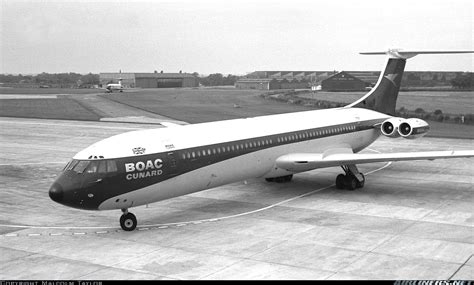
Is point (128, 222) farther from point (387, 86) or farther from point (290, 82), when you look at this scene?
point (290, 82)

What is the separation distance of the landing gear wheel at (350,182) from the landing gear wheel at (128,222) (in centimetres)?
966

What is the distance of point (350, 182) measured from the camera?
74.6 ft

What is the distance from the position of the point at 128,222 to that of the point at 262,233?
13.4ft

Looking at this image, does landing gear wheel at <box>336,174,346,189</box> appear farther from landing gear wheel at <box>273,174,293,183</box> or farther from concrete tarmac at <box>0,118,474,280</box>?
landing gear wheel at <box>273,174,293,183</box>

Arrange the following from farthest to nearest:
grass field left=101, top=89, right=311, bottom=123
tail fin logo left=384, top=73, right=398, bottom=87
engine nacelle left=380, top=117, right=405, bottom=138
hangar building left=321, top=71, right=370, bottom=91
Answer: hangar building left=321, top=71, right=370, bottom=91, grass field left=101, top=89, right=311, bottom=123, tail fin logo left=384, top=73, right=398, bottom=87, engine nacelle left=380, top=117, right=405, bottom=138

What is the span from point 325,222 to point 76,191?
772 centimetres

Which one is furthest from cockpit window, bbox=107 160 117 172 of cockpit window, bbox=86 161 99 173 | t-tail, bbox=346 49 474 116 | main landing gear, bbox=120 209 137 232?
t-tail, bbox=346 49 474 116

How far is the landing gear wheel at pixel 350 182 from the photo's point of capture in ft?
74.5

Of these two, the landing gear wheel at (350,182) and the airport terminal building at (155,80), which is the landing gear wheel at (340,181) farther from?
the airport terminal building at (155,80)

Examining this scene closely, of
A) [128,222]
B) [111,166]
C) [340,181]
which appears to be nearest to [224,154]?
[128,222]

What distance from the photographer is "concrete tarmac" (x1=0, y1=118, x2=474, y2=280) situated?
13.2 meters

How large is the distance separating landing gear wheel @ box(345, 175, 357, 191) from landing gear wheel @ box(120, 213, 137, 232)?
31.7ft

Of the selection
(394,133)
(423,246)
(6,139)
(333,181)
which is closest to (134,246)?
(423,246)

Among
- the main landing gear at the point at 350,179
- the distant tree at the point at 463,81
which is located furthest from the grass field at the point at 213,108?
the main landing gear at the point at 350,179
